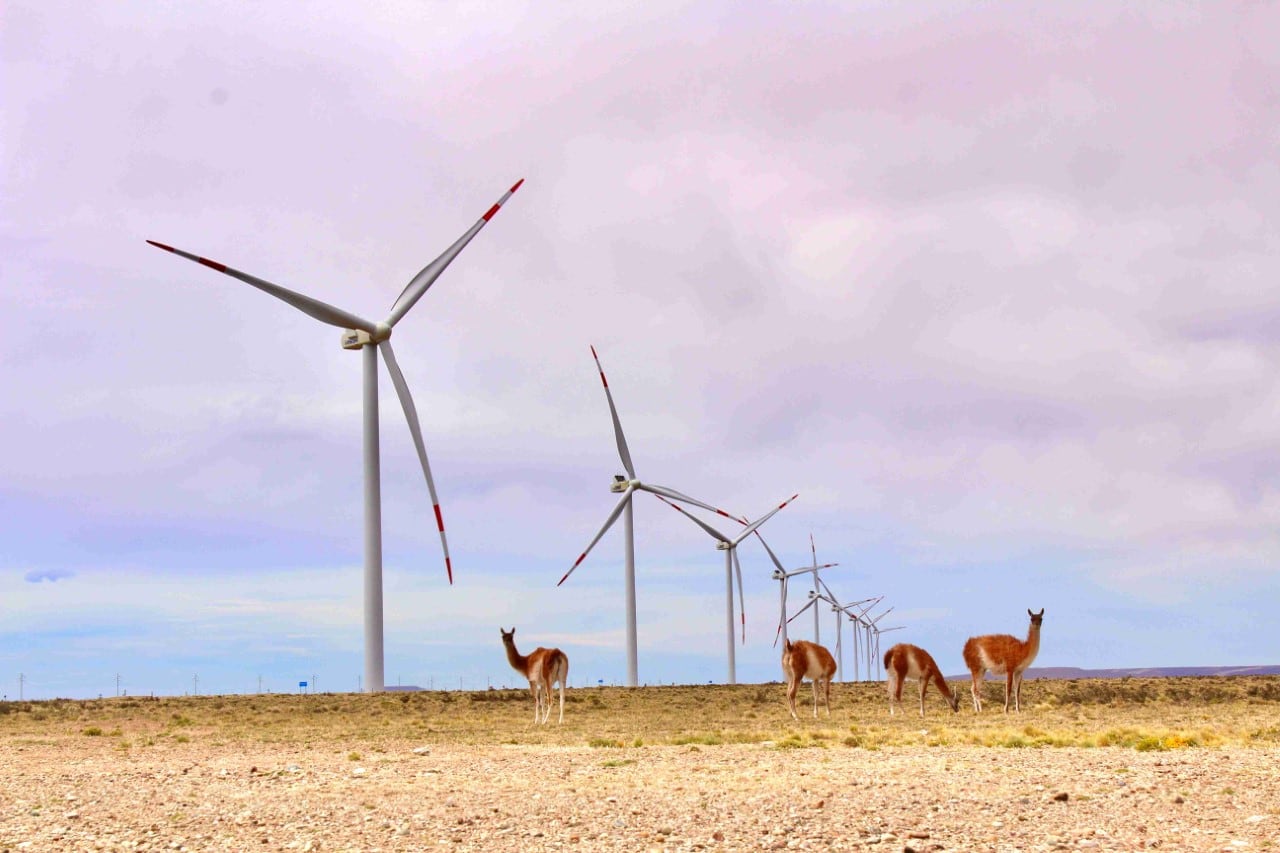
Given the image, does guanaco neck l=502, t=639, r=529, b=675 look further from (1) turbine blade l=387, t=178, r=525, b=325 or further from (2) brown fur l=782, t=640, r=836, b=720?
(1) turbine blade l=387, t=178, r=525, b=325

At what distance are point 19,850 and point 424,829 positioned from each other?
431 cm

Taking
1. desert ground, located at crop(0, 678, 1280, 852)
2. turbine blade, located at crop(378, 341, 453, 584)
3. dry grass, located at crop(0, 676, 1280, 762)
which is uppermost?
turbine blade, located at crop(378, 341, 453, 584)

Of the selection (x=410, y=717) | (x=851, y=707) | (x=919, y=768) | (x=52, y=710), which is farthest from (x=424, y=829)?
(x=52, y=710)

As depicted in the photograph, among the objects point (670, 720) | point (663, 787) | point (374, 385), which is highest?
point (374, 385)

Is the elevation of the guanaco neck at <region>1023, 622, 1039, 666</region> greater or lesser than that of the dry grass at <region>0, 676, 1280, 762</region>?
greater

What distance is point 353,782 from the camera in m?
18.2

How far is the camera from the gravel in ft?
43.4

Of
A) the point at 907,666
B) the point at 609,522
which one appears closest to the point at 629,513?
Answer: the point at 609,522

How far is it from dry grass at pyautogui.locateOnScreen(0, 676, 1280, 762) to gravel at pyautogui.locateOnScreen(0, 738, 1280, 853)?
2.90 meters

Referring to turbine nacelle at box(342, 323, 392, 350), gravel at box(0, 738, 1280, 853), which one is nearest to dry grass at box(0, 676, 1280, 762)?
gravel at box(0, 738, 1280, 853)

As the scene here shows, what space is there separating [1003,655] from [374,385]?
27.9m

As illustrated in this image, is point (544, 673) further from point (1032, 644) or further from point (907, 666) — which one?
point (1032, 644)

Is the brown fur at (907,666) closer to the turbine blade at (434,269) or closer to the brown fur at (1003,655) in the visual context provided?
the brown fur at (1003,655)

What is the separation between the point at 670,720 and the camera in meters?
36.1
